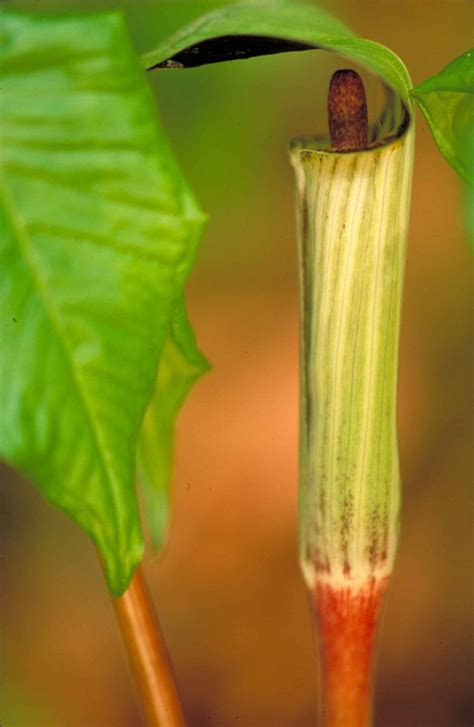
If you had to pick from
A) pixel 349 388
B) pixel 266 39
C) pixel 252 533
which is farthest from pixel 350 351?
pixel 252 533

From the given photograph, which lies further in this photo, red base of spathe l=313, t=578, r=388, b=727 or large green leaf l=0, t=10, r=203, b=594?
red base of spathe l=313, t=578, r=388, b=727

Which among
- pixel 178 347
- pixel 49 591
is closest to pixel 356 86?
pixel 178 347

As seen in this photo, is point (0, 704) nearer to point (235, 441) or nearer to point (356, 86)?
point (235, 441)

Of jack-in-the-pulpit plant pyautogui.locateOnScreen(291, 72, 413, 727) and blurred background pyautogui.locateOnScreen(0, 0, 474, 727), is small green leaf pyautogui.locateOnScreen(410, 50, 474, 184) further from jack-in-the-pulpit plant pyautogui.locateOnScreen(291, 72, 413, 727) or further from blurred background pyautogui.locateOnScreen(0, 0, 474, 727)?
blurred background pyautogui.locateOnScreen(0, 0, 474, 727)

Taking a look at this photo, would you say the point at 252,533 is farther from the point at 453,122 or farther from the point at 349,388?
the point at 453,122

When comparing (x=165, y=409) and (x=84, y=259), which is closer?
(x=84, y=259)

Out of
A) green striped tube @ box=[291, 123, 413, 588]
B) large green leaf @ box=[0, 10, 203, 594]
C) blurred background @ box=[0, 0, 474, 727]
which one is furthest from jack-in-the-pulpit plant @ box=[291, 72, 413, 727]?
blurred background @ box=[0, 0, 474, 727]
